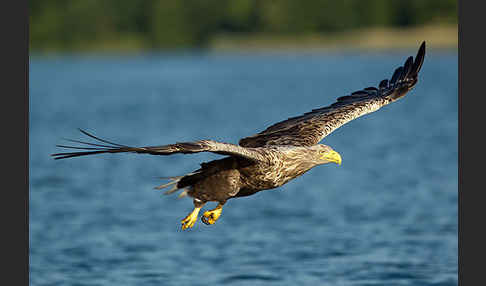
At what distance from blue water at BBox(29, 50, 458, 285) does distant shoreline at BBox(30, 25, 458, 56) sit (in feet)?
123

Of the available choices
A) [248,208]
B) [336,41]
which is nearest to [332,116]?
[248,208]

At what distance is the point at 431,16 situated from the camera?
8156 centimetres

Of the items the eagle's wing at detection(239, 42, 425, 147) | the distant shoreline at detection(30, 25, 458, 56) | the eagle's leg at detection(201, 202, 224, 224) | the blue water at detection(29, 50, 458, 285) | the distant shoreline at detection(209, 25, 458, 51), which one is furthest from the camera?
the distant shoreline at detection(209, 25, 458, 51)

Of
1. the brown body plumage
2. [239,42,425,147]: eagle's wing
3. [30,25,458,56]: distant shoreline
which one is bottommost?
the brown body plumage

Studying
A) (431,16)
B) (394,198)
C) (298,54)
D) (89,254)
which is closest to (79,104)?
(394,198)

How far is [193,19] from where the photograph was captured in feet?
282

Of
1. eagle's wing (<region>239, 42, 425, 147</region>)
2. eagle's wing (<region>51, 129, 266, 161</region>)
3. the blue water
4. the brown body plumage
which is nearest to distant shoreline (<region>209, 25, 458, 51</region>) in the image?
the blue water

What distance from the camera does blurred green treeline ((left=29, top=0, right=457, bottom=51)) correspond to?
270ft

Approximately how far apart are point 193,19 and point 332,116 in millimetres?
75647

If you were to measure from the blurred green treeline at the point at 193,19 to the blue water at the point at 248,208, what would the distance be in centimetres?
3896

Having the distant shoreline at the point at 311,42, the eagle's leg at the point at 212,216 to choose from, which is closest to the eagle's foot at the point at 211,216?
the eagle's leg at the point at 212,216

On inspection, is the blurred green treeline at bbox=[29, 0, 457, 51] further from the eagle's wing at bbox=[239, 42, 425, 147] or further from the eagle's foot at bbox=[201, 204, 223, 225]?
the eagle's foot at bbox=[201, 204, 223, 225]
